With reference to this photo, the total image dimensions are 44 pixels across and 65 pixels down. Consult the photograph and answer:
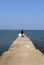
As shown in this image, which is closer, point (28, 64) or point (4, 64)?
point (28, 64)

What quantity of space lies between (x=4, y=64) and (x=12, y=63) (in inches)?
28.8

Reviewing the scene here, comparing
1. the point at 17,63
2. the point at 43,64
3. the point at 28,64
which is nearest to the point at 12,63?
the point at 17,63

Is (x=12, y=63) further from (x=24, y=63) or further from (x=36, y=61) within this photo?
(x=36, y=61)

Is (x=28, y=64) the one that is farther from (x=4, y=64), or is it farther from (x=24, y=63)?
(x=4, y=64)

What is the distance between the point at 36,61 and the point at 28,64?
50.1 inches

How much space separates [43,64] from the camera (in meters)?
14.3

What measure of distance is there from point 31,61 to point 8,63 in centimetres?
167

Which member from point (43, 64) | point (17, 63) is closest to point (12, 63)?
point (17, 63)

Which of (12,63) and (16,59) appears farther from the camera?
(16,59)

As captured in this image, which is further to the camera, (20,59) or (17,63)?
(20,59)

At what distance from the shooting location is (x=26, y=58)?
1545 cm

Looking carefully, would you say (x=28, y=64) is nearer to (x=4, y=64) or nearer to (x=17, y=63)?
(x=17, y=63)

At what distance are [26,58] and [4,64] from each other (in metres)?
1.81

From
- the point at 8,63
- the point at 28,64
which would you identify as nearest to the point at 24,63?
the point at 28,64
